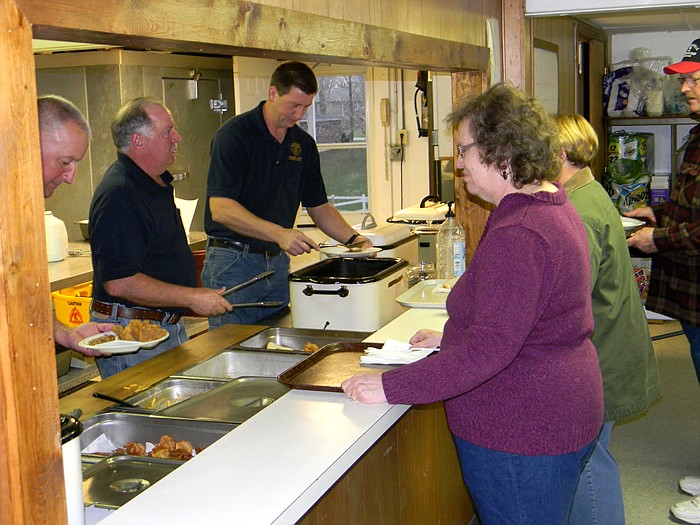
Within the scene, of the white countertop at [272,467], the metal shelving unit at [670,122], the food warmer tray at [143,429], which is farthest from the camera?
the metal shelving unit at [670,122]

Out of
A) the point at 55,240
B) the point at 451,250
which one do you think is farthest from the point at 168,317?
the point at 55,240

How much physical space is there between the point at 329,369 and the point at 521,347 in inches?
28.0

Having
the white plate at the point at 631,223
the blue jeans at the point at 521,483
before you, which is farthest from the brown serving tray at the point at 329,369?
the white plate at the point at 631,223

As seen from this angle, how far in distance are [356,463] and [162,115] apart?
5.79 feet

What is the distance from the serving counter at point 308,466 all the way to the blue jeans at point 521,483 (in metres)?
0.25

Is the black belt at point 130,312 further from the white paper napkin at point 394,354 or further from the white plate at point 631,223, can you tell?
the white plate at point 631,223

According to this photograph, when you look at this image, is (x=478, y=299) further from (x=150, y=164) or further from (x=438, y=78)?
(x=438, y=78)

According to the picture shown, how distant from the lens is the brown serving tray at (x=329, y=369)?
2.34 metres

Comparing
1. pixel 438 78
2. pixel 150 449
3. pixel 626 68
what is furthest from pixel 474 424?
pixel 626 68

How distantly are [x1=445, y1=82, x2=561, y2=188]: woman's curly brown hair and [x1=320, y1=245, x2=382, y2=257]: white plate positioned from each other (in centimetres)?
157

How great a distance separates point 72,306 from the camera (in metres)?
4.84

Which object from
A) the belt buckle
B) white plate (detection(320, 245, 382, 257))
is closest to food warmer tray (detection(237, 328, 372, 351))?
the belt buckle

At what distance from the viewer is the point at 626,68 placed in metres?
6.50

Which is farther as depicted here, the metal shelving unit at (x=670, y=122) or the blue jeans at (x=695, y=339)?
the metal shelving unit at (x=670, y=122)
